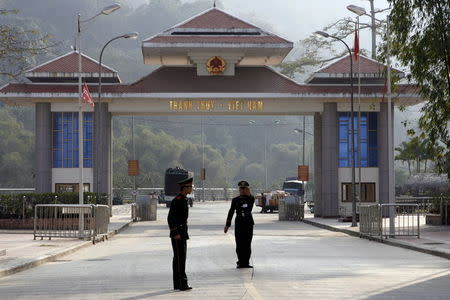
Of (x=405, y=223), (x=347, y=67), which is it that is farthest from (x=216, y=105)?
(x=405, y=223)

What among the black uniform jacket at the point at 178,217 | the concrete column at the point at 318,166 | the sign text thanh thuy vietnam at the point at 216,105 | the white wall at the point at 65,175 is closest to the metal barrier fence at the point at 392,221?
the black uniform jacket at the point at 178,217

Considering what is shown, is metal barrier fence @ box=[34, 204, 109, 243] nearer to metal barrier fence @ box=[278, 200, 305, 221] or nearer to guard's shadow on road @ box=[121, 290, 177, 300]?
guard's shadow on road @ box=[121, 290, 177, 300]

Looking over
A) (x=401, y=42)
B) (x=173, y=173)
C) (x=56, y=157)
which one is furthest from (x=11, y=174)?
(x=401, y=42)

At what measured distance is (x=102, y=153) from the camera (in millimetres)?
52750

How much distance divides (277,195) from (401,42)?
45.0 m

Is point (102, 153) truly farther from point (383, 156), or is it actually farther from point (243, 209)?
point (243, 209)

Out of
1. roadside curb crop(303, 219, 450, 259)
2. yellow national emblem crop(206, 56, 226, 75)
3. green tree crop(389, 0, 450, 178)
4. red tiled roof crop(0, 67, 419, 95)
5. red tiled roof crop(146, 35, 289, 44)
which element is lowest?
roadside curb crop(303, 219, 450, 259)

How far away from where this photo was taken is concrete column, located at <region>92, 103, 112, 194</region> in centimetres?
5238

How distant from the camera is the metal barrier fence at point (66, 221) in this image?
30.9m

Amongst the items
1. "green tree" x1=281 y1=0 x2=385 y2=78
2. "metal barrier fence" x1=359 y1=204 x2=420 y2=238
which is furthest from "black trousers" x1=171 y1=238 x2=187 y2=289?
"green tree" x1=281 y1=0 x2=385 y2=78

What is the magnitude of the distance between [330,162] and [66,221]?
2467cm

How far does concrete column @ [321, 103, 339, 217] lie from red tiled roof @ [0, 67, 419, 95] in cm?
187

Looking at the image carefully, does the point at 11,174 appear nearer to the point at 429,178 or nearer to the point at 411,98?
the point at 429,178

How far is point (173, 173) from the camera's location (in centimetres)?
8919
